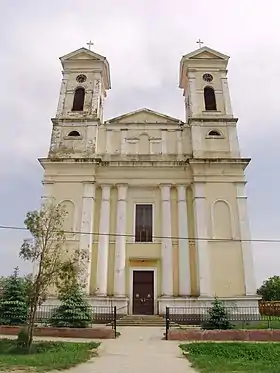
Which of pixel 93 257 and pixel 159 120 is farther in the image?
pixel 159 120

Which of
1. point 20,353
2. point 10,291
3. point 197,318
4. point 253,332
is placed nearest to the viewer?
point 20,353

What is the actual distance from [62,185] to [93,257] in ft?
15.4

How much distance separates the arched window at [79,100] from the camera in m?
25.3

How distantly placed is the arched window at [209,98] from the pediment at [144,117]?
245cm

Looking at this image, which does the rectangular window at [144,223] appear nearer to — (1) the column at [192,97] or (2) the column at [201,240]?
(2) the column at [201,240]

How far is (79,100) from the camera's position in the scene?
25.6 metres

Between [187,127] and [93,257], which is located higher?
[187,127]

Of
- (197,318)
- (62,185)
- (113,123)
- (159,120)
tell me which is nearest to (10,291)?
(62,185)

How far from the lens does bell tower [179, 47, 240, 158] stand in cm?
2320

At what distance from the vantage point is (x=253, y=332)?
42.8 feet

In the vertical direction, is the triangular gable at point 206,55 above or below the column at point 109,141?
above

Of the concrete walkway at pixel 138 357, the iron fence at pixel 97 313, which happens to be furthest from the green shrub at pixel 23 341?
the iron fence at pixel 97 313

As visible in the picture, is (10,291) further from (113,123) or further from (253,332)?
(113,123)

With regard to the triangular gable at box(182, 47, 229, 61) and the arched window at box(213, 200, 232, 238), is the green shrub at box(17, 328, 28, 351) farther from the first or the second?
the triangular gable at box(182, 47, 229, 61)
